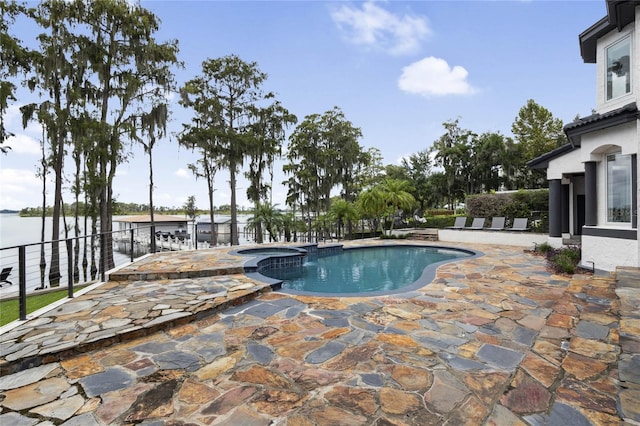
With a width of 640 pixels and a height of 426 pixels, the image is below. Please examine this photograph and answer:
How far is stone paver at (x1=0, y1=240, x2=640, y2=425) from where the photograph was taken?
Answer: 210 cm

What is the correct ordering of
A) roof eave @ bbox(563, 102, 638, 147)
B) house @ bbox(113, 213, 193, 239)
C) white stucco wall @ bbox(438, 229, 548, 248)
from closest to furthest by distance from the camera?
roof eave @ bbox(563, 102, 638, 147)
white stucco wall @ bbox(438, 229, 548, 248)
house @ bbox(113, 213, 193, 239)

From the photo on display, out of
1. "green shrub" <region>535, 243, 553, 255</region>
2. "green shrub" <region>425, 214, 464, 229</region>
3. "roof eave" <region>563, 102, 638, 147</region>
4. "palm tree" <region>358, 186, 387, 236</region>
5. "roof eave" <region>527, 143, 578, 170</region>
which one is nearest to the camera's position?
"roof eave" <region>563, 102, 638, 147</region>

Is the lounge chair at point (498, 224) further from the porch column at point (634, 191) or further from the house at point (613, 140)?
the porch column at point (634, 191)

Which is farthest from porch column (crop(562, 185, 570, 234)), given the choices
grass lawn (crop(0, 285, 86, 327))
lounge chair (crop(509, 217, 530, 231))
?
grass lawn (crop(0, 285, 86, 327))

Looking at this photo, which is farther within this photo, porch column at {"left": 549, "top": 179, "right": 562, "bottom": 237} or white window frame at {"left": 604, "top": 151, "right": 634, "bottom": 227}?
porch column at {"left": 549, "top": 179, "right": 562, "bottom": 237}

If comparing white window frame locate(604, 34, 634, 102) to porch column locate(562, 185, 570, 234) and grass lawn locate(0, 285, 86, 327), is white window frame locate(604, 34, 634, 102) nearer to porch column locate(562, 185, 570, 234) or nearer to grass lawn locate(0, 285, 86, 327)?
porch column locate(562, 185, 570, 234)

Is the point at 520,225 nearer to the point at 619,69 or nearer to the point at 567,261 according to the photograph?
the point at 567,261

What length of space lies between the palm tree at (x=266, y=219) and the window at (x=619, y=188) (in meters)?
14.4

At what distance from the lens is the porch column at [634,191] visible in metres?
5.72

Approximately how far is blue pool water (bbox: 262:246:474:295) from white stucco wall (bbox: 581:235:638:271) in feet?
10.9

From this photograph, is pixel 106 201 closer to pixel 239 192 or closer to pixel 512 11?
pixel 239 192

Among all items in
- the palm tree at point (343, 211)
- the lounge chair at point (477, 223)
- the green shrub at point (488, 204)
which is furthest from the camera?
the palm tree at point (343, 211)

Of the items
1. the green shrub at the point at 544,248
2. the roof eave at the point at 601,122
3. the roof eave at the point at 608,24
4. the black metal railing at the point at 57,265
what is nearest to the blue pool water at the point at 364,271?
the green shrub at the point at 544,248

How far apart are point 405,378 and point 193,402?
165cm
